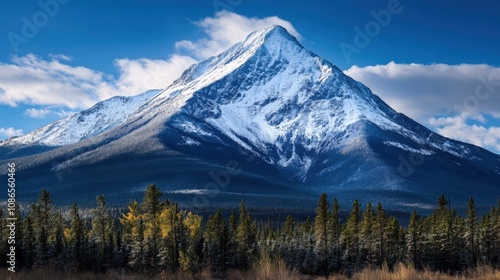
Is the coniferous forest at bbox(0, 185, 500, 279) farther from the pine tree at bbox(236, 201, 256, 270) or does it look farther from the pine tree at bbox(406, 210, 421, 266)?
the pine tree at bbox(236, 201, 256, 270)

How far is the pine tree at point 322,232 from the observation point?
6353 centimetres

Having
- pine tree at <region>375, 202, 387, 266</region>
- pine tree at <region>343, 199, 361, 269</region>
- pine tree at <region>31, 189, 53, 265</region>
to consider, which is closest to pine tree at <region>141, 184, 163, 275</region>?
pine tree at <region>31, 189, 53, 265</region>

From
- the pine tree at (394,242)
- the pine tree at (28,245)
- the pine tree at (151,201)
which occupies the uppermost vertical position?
the pine tree at (151,201)

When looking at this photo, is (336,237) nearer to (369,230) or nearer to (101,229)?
(369,230)

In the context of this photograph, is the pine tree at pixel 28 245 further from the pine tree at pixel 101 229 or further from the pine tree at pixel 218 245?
the pine tree at pixel 218 245

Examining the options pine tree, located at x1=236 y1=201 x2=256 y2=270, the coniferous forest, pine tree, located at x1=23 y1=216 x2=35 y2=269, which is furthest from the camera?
pine tree, located at x1=236 y1=201 x2=256 y2=270

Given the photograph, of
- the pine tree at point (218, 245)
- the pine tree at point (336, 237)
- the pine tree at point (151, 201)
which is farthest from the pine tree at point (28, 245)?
the pine tree at point (336, 237)

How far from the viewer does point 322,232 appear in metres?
65.1

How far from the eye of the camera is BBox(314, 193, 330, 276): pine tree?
63.5m

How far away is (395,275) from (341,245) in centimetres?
5855

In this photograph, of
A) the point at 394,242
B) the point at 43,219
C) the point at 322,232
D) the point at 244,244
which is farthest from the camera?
the point at 394,242

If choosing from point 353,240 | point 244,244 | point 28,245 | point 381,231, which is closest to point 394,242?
point 381,231

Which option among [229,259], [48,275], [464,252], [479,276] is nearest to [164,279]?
[48,275]

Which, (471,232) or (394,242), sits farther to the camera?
(471,232)
